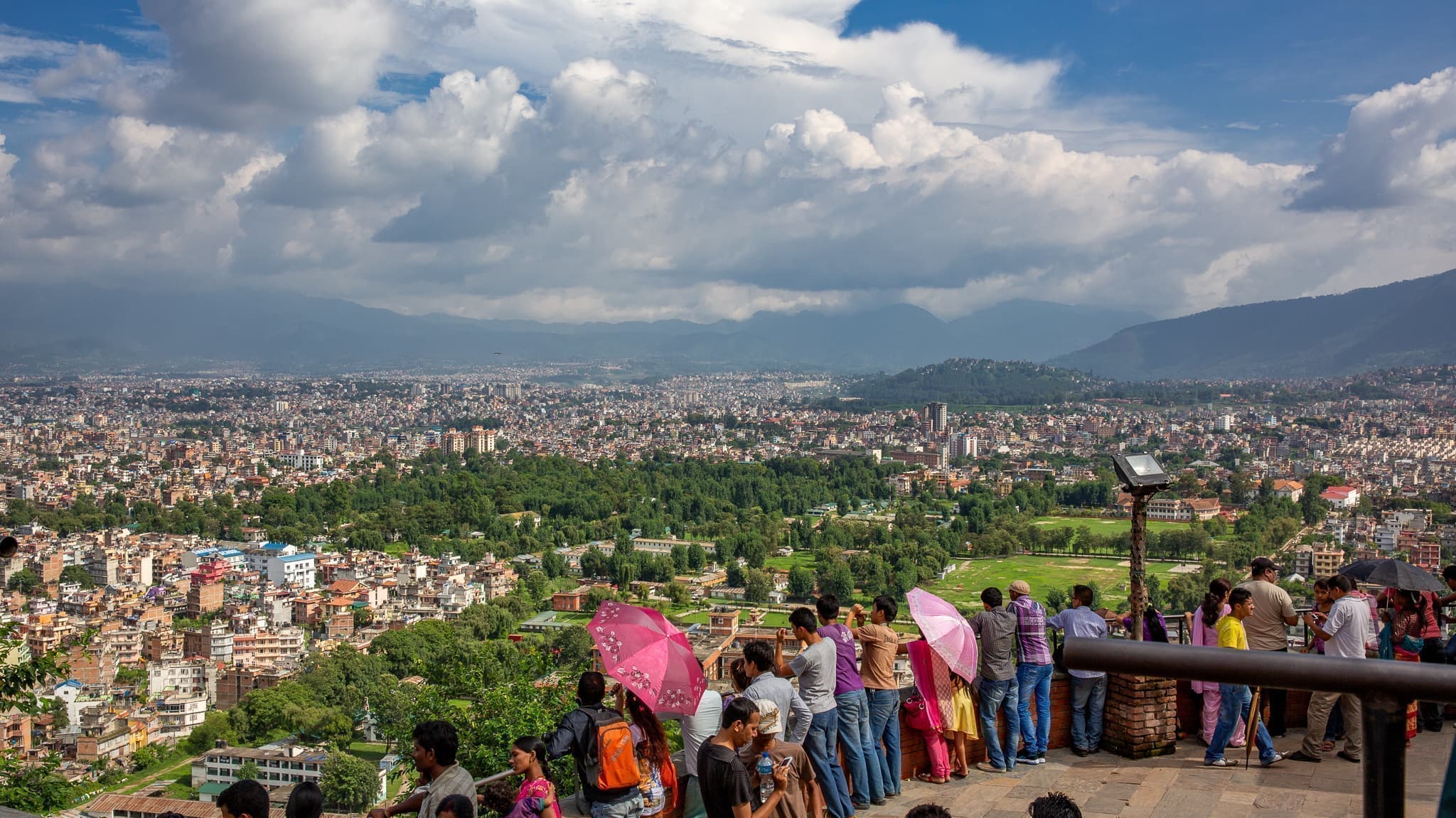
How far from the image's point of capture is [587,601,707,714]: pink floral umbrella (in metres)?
3.86

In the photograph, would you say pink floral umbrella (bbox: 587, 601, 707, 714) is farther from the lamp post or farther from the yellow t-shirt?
the yellow t-shirt

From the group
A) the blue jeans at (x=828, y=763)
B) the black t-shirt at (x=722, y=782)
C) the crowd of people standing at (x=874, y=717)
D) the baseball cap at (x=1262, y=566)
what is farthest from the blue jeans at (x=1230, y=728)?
the black t-shirt at (x=722, y=782)

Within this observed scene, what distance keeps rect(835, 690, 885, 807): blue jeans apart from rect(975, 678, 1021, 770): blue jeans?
2.35ft

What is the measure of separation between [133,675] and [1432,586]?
2779 centimetres

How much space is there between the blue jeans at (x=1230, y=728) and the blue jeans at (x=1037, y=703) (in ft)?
2.43

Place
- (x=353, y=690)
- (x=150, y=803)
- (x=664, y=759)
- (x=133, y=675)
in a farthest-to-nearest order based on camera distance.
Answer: (x=133, y=675) < (x=353, y=690) < (x=150, y=803) < (x=664, y=759)

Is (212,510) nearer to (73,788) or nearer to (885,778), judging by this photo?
(73,788)

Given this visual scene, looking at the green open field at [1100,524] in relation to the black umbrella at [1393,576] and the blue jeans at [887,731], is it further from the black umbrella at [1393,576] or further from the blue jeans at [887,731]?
the blue jeans at [887,731]

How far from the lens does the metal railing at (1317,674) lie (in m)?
0.88

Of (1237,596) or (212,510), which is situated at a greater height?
(1237,596)

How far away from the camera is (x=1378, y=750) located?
0.93 m

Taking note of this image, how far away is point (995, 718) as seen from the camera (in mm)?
5141

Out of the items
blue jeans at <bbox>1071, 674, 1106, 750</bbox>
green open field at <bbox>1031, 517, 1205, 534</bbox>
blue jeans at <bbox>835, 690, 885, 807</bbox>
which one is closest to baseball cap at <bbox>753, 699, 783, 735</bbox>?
blue jeans at <bbox>835, 690, 885, 807</bbox>

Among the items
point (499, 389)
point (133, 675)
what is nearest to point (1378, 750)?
point (133, 675)
